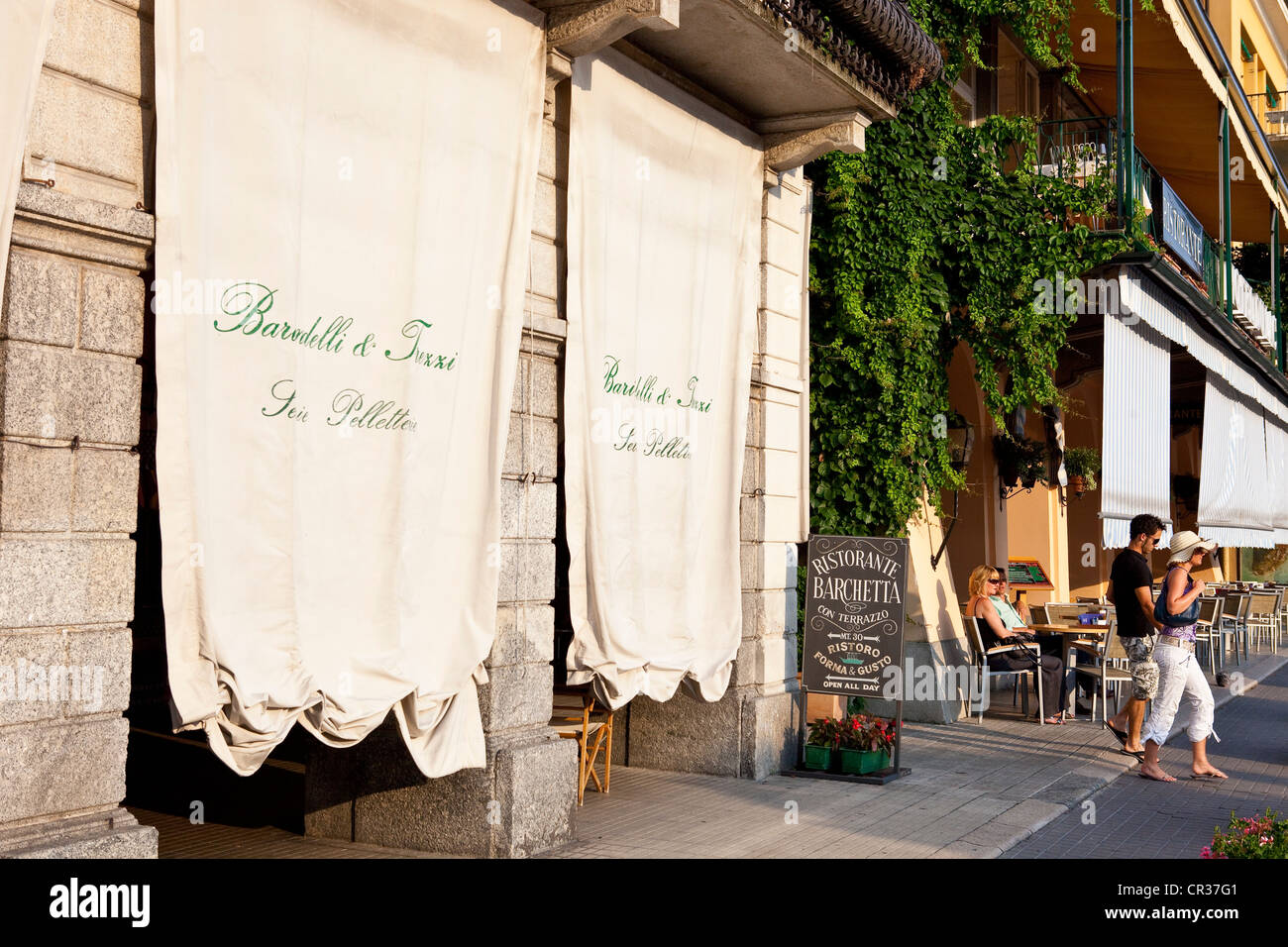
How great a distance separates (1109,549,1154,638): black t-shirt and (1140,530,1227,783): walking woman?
0.37 meters

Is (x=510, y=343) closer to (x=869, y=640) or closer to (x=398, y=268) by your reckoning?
(x=398, y=268)

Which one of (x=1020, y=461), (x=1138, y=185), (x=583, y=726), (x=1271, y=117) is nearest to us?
(x=583, y=726)

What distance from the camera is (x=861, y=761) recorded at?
9.52 meters

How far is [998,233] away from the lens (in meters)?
11.9

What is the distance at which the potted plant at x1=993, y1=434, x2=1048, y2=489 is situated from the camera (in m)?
15.8

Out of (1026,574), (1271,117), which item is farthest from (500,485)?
(1271,117)

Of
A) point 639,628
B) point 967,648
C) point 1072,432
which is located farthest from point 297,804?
point 1072,432

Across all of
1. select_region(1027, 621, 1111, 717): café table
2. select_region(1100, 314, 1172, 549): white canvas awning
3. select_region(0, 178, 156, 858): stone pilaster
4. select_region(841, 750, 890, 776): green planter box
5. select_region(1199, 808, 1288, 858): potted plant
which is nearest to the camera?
select_region(0, 178, 156, 858): stone pilaster

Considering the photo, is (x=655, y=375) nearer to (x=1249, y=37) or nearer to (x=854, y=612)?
(x=854, y=612)

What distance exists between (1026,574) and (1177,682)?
6.39m

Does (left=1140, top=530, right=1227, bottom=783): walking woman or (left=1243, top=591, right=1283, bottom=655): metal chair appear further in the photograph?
(left=1243, top=591, right=1283, bottom=655): metal chair

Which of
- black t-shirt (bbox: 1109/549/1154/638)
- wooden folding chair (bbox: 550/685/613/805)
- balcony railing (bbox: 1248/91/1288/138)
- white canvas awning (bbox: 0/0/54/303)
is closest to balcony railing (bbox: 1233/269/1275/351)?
balcony railing (bbox: 1248/91/1288/138)

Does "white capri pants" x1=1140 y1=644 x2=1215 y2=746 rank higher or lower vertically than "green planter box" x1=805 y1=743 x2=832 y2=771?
higher

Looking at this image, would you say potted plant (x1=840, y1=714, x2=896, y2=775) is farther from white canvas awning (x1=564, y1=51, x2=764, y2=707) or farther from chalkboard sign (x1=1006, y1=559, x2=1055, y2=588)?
chalkboard sign (x1=1006, y1=559, x2=1055, y2=588)
